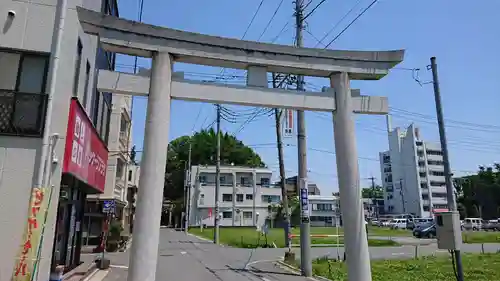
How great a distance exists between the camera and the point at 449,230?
9141mm

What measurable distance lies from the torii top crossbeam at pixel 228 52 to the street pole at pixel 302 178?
Answer: 5132 mm

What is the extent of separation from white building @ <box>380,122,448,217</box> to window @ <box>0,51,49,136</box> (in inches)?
3101

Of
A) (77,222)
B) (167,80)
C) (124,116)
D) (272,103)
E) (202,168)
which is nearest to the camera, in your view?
(167,80)

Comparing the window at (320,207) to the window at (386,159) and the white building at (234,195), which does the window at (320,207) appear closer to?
the white building at (234,195)

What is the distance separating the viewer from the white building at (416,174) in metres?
81.7

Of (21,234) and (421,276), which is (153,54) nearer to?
(21,234)

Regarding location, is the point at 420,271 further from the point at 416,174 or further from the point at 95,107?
the point at 416,174

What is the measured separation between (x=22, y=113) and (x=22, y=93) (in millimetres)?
471

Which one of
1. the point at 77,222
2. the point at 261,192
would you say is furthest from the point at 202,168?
the point at 77,222

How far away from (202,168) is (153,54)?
5179 cm

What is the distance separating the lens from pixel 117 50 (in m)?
8.07

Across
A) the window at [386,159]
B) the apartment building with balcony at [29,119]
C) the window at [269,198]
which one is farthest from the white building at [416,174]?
the apartment building with balcony at [29,119]

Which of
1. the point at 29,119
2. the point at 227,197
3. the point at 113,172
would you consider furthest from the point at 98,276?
the point at 227,197

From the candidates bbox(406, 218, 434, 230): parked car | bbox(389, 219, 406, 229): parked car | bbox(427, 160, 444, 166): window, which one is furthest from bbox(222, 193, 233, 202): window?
bbox(427, 160, 444, 166): window
